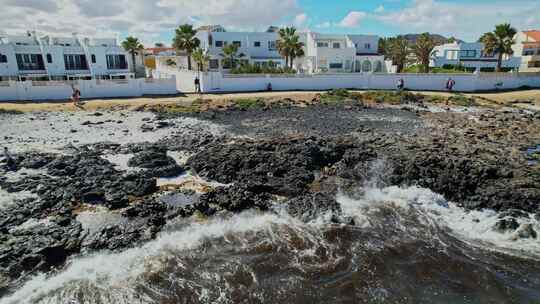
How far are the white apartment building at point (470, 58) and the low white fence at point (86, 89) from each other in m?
47.1

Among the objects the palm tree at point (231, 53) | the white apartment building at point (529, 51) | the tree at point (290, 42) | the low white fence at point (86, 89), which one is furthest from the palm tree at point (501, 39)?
the low white fence at point (86, 89)

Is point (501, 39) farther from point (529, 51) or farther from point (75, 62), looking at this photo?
point (75, 62)

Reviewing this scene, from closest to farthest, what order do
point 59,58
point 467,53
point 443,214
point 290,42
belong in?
1. point 443,214
2. point 59,58
3. point 290,42
4. point 467,53

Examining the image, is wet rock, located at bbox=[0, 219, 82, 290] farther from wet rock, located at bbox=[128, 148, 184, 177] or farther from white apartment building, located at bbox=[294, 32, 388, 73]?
white apartment building, located at bbox=[294, 32, 388, 73]

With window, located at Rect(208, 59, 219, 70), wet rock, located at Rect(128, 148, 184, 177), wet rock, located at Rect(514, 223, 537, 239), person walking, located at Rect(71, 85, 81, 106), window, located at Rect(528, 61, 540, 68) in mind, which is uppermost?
window, located at Rect(208, 59, 219, 70)

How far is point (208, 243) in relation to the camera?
451 inches

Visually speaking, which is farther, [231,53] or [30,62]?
[231,53]

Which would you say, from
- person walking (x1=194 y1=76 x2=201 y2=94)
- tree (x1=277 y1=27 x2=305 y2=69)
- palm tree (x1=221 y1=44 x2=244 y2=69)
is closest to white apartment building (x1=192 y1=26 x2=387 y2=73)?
palm tree (x1=221 y1=44 x2=244 y2=69)

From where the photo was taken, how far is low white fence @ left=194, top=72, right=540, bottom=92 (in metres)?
40.9

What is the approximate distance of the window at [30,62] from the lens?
1638 inches

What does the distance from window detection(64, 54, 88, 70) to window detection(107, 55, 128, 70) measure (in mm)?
2755

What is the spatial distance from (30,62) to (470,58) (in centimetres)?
6649

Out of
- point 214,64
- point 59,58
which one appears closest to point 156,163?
point 59,58

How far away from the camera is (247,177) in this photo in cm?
→ 1589
